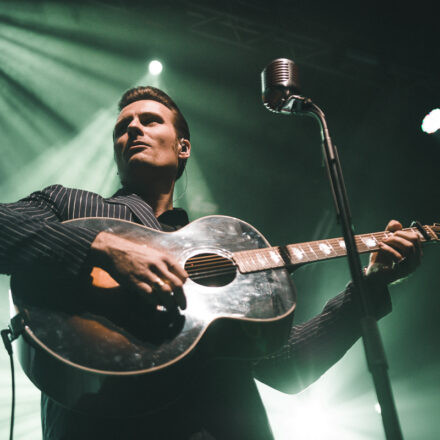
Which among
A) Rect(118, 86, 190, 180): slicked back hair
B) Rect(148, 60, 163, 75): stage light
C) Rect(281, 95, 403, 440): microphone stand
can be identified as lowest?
Rect(281, 95, 403, 440): microphone stand

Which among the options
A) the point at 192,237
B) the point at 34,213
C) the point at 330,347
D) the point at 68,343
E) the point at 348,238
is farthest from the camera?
the point at 330,347

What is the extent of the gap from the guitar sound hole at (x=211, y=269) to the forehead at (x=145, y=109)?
1589 millimetres

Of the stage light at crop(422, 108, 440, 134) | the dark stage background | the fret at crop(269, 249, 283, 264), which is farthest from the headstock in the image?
the stage light at crop(422, 108, 440, 134)

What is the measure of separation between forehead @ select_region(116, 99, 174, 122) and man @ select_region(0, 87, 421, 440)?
10.4 inches

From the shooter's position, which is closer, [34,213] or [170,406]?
[170,406]

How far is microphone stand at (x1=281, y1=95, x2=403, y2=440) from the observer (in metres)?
0.99

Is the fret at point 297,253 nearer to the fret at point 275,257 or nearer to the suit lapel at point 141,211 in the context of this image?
the fret at point 275,257

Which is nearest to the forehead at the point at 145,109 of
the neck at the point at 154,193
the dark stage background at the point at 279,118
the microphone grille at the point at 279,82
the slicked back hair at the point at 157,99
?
the slicked back hair at the point at 157,99

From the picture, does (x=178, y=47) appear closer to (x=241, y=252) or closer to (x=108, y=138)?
(x=108, y=138)

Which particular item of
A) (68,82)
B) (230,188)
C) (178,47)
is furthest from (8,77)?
(230,188)

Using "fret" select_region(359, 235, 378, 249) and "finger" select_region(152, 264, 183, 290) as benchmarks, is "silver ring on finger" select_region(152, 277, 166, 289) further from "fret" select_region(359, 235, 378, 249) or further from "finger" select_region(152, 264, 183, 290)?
"fret" select_region(359, 235, 378, 249)

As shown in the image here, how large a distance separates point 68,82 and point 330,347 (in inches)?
218

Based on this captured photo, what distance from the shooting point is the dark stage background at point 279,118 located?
496 centimetres

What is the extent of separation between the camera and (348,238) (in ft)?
4.36
